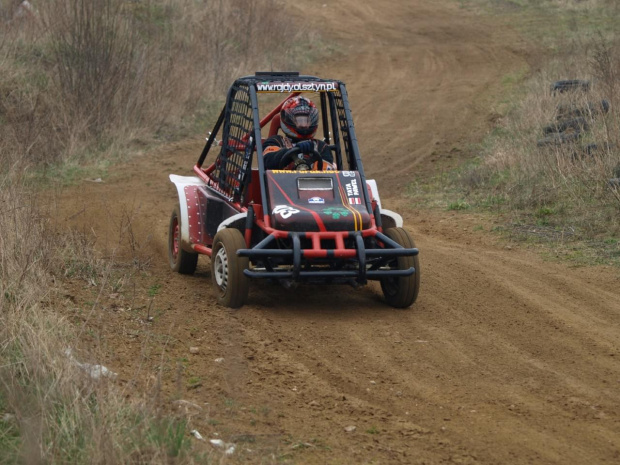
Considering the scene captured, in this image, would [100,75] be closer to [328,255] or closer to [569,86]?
[569,86]

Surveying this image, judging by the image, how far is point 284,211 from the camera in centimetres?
760

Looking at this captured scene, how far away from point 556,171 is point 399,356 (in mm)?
6159

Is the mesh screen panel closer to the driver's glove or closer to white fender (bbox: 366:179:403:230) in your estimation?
the driver's glove

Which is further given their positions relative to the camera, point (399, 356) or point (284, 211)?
point (284, 211)

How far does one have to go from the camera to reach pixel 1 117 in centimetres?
1603

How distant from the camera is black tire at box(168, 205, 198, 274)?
9.06 meters

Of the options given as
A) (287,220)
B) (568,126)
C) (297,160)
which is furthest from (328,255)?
(568,126)

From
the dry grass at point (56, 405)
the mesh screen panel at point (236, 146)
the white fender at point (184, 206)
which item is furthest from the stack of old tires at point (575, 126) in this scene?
the dry grass at point (56, 405)

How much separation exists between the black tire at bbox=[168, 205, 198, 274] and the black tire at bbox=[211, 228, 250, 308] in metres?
1.18

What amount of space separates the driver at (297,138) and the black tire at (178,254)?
120cm

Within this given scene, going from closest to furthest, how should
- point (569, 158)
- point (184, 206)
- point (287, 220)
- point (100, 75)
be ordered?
point (287, 220) < point (184, 206) < point (569, 158) < point (100, 75)

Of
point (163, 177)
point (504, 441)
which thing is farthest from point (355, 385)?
point (163, 177)

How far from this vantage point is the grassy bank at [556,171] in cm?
1062

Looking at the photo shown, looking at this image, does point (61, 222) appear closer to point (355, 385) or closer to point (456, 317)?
point (456, 317)
